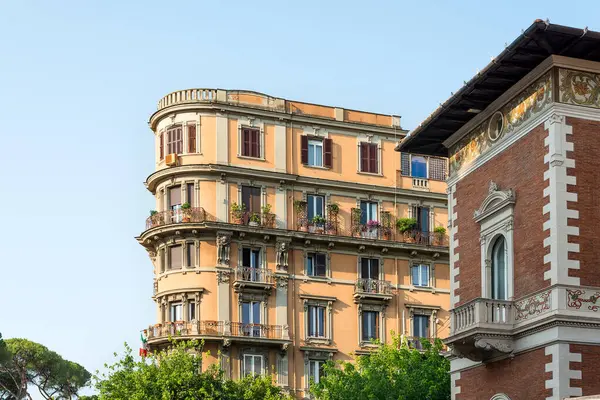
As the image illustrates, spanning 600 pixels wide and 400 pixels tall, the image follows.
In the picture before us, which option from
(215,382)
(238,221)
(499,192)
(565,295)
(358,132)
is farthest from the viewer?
(358,132)

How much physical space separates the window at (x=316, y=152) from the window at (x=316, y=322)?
25.3 ft

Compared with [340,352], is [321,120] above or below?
above

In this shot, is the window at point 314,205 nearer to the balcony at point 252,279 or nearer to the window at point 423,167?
the balcony at point 252,279

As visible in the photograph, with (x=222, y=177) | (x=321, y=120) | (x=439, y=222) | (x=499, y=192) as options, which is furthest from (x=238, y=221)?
(x=499, y=192)

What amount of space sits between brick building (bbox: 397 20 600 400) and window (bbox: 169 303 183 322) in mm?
31881

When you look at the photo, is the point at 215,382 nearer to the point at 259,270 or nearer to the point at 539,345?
the point at 259,270

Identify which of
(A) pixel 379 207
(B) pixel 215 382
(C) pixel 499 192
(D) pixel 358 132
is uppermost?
(D) pixel 358 132

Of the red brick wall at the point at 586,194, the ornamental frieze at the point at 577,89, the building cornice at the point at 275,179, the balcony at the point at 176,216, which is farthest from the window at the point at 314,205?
the red brick wall at the point at 586,194

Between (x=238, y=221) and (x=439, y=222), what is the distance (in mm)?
11920

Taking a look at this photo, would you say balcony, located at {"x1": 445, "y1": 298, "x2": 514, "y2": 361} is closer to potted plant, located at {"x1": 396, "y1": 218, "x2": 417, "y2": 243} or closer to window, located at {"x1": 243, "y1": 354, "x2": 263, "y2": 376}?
window, located at {"x1": 243, "y1": 354, "x2": 263, "y2": 376}

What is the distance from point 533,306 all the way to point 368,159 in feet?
128

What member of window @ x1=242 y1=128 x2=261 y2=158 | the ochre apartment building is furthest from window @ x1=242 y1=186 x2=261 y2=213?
window @ x1=242 y1=128 x2=261 y2=158

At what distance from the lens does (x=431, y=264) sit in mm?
67625

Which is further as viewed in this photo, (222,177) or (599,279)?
(222,177)
